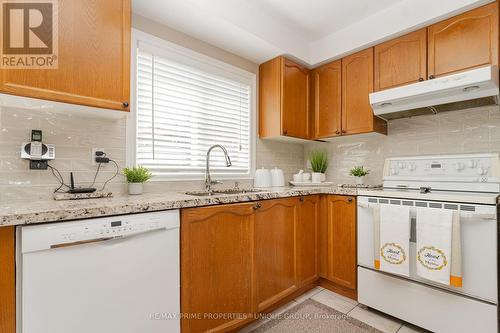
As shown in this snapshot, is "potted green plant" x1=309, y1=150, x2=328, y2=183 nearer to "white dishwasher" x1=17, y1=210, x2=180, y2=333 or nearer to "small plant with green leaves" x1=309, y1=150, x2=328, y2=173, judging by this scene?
A: "small plant with green leaves" x1=309, y1=150, x2=328, y2=173

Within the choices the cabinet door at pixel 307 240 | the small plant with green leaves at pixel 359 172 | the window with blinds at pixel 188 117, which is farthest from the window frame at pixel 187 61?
the small plant with green leaves at pixel 359 172

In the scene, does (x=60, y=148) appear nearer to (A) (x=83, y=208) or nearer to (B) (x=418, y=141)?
(A) (x=83, y=208)

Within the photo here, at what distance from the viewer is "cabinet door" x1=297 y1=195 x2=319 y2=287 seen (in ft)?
6.77

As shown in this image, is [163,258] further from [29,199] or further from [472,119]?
[472,119]

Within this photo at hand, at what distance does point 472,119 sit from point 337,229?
1.42 m

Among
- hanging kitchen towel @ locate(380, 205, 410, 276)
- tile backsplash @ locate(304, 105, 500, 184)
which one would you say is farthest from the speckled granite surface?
tile backsplash @ locate(304, 105, 500, 184)

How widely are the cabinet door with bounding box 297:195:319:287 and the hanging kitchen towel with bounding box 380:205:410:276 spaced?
58 cm

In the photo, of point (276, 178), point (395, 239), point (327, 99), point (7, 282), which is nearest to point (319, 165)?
point (276, 178)

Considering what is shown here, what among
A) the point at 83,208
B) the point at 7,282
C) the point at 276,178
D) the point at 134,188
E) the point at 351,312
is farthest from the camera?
the point at 276,178

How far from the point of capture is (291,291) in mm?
1968

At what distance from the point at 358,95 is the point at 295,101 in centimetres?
62

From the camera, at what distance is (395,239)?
5.56 ft

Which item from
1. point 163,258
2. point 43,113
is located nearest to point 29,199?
point 43,113

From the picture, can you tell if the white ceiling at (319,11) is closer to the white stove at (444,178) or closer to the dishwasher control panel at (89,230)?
the white stove at (444,178)
